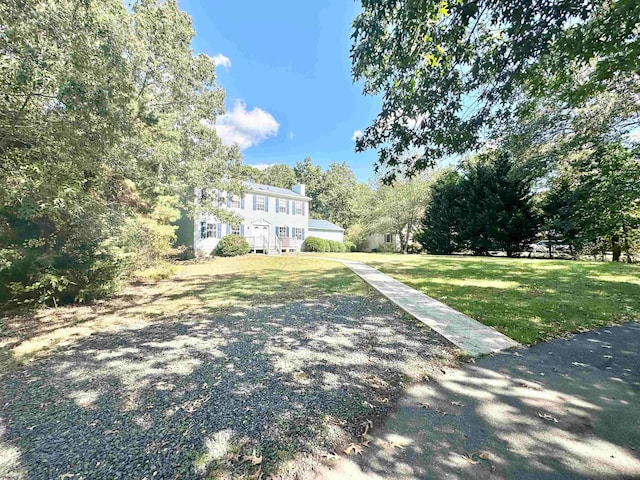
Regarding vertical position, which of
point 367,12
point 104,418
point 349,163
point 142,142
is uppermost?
point 349,163

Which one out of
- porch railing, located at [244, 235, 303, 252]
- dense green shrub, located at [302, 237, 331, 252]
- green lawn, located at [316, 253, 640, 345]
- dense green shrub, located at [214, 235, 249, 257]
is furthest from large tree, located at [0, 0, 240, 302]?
dense green shrub, located at [302, 237, 331, 252]

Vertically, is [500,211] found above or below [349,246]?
above

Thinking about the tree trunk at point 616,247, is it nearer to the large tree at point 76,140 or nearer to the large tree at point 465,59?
the large tree at point 465,59

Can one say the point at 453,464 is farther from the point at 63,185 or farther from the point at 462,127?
the point at 63,185

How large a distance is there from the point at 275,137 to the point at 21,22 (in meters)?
39.5

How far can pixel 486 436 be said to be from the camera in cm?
222

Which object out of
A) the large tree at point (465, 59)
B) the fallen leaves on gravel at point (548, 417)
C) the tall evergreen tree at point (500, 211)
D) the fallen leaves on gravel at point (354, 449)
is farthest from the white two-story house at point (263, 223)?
the fallen leaves on gravel at point (548, 417)

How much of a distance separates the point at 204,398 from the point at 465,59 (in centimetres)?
542

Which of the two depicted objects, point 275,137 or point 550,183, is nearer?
point 550,183

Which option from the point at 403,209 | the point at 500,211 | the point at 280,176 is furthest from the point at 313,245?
the point at 280,176

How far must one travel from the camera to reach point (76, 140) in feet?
14.5

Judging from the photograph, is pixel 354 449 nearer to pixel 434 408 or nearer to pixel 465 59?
pixel 434 408

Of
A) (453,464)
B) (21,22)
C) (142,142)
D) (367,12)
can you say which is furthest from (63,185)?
(453,464)

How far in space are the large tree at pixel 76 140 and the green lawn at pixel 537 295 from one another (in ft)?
22.8
